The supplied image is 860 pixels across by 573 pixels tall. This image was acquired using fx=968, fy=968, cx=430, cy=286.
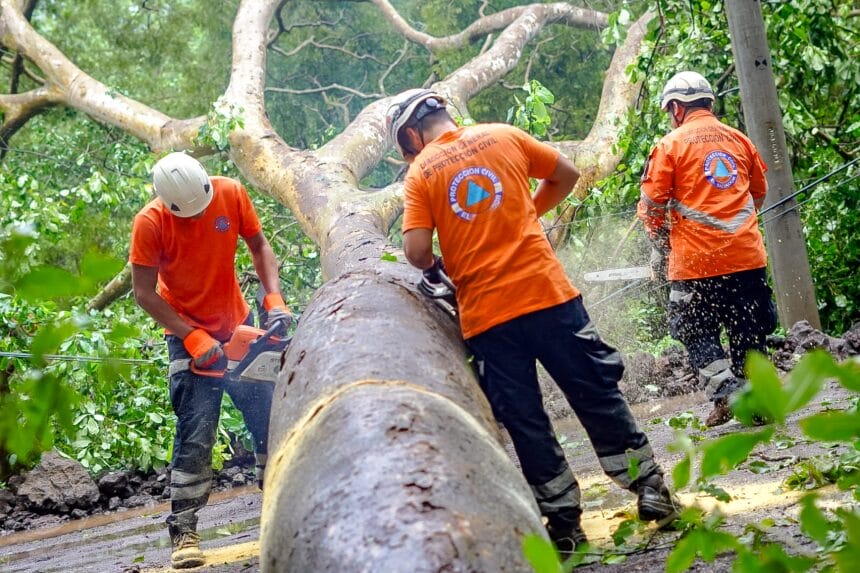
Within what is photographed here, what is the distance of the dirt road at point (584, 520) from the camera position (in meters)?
3.30

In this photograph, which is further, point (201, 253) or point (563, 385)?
point (201, 253)

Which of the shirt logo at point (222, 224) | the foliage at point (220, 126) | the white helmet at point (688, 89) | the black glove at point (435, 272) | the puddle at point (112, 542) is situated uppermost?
the foliage at point (220, 126)

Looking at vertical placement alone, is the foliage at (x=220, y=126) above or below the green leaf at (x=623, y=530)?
above

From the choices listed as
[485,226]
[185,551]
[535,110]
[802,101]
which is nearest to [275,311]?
[185,551]

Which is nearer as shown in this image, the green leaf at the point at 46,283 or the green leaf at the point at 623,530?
the green leaf at the point at 46,283

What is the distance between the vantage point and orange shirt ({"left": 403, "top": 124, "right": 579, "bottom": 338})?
11.3 feet

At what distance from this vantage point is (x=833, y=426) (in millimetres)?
870

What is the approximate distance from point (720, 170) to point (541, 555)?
4.84 meters

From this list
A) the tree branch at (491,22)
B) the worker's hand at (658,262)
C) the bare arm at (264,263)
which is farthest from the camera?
the tree branch at (491,22)

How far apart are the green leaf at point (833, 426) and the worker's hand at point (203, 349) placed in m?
4.10

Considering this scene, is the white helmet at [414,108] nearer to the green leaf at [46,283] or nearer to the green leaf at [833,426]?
the green leaf at [46,283]

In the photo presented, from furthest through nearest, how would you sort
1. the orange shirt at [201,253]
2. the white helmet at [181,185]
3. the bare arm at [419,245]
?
the orange shirt at [201,253], the white helmet at [181,185], the bare arm at [419,245]

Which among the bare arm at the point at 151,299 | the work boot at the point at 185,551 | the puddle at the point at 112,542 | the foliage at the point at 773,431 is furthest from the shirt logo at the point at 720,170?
the foliage at the point at 773,431

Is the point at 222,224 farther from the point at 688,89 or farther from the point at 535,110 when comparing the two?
the point at 535,110
